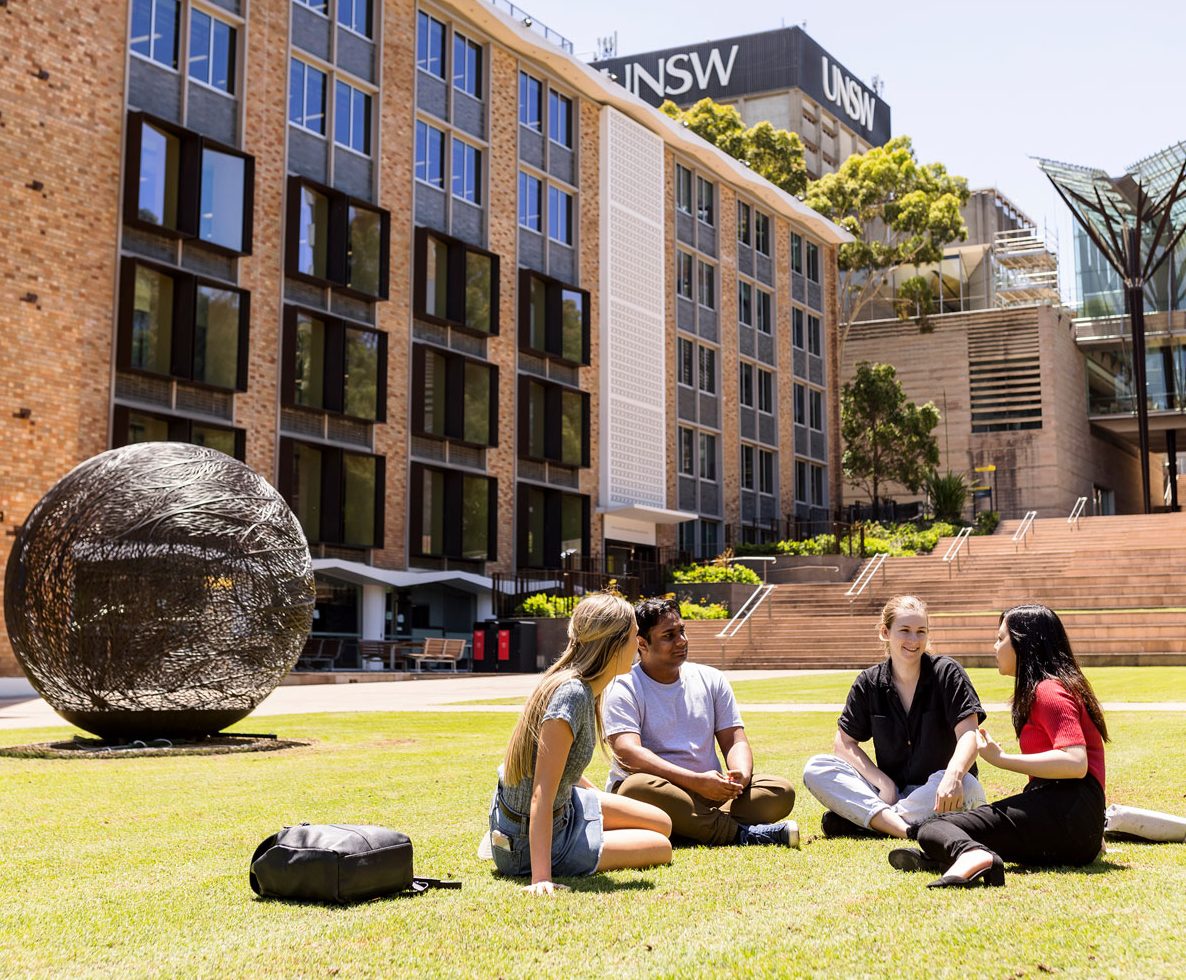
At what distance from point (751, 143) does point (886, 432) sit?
47.9ft

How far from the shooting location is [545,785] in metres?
5.28

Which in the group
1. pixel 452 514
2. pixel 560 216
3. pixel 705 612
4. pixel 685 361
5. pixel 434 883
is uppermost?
pixel 560 216

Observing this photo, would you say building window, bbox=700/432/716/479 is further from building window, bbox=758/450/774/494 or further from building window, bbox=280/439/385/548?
building window, bbox=280/439/385/548

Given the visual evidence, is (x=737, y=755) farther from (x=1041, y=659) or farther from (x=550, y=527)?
(x=550, y=527)

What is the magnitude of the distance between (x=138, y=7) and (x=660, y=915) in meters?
26.9

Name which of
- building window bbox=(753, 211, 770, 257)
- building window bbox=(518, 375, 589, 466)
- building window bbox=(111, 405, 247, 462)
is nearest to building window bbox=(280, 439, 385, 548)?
building window bbox=(111, 405, 247, 462)

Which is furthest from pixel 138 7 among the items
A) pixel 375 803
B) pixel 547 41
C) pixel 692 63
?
pixel 692 63

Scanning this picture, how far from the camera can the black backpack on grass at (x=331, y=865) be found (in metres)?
5.13

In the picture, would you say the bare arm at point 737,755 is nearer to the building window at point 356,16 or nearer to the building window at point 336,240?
the building window at point 336,240

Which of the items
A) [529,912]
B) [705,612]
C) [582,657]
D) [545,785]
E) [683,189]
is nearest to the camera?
[529,912]

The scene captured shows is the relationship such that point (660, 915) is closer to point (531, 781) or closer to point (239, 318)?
point (531, 781)

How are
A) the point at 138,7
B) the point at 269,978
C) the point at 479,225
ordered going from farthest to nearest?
the point at 479,225, the point at 138,7, the point at 269,978

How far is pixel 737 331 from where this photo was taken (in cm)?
4816

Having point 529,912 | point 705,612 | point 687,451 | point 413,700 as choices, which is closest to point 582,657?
point 529,912
